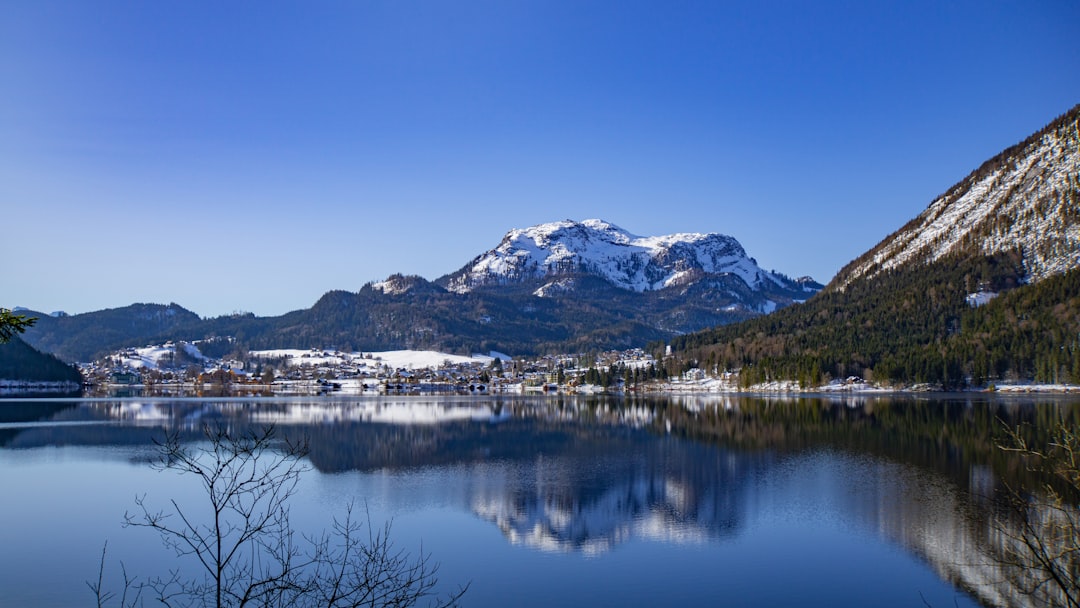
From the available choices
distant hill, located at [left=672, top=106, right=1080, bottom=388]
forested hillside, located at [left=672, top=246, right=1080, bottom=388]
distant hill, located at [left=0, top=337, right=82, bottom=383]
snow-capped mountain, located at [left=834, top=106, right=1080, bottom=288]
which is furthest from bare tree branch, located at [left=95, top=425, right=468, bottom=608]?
distant hill, located at [left=0, top=337, right=82, bottom=383]

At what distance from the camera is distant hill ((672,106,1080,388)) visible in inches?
4712

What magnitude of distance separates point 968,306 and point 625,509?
13901cm

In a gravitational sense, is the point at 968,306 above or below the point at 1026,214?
below

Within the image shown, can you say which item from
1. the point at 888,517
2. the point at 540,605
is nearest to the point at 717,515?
the point at 888,517

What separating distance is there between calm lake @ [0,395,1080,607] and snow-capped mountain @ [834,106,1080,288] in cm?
10187

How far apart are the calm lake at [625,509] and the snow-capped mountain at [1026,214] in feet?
334

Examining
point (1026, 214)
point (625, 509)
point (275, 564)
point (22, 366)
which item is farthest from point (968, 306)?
point (22, 366)

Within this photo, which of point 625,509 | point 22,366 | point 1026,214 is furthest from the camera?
point 22,366

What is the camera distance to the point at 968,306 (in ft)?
477

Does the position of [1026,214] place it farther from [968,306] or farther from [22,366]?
[22,366]

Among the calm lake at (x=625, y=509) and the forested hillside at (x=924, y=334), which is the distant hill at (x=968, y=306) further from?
the calm lake at (x=625, y=509)

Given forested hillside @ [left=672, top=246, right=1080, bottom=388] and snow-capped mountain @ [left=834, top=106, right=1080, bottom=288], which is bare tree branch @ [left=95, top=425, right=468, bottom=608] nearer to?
forested hillside @ [left=672, top=246, right=1080, bottom=388]

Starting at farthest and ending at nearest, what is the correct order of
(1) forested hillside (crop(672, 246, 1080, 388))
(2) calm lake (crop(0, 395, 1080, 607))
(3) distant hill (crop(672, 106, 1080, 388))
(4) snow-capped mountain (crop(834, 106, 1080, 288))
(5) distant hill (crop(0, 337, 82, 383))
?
(5) distant hill (crop(0, 337, 82, 383))
(4) snow-capped mountain (crop(834, 106, 1080, 288))
(3) distant hill (crop(672, 106, 1080, 388))
(1) forested hillside (crop(672, 246, 1080, 388))
(2) calm lake (crop(0, 395, 1080, 607))

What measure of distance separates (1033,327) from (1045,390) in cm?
1712
